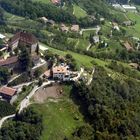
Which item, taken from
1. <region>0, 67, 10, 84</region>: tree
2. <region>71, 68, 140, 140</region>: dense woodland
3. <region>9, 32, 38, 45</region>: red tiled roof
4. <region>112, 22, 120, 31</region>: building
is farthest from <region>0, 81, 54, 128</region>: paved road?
<region>112, 22, 120, 31</region>: building

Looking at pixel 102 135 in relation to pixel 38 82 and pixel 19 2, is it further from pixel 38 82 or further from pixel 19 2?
pixel 19 2

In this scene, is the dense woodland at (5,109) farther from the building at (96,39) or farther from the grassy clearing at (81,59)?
the building at (96,39)

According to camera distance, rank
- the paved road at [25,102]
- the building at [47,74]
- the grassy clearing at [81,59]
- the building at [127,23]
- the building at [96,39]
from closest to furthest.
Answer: the paved road at [25,102]
the building at [47,74]
the grassy clearing at [81,59]
the building at [96,39]
the building at [127,23]

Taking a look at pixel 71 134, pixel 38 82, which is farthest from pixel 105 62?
pixel 71 134

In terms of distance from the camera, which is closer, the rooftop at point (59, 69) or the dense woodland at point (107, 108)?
the dense woodland at point (107, 108)

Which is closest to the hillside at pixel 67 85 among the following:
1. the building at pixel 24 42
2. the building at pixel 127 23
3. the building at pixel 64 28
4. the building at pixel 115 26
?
the building at pixel 24 42

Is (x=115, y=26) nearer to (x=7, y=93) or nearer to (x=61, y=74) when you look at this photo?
(x=61, y=74)

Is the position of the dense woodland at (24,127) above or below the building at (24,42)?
below
